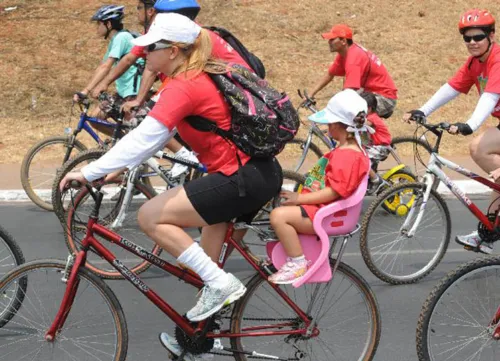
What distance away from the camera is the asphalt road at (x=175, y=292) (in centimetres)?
550

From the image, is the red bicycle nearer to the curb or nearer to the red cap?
the curb

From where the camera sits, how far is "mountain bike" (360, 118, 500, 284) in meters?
6.59

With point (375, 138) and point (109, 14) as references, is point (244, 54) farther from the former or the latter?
point (109, 14)

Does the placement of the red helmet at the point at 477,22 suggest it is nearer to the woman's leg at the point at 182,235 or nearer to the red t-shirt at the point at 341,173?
the red t-shirt at the point at 341,173

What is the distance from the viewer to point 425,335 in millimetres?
4531

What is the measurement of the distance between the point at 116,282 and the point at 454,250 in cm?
295

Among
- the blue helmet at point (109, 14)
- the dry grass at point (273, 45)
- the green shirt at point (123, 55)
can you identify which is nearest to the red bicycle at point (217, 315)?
the green shirt at point (123, 55)

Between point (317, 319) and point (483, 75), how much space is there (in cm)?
302

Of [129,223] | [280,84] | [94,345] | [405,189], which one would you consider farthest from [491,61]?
[280,84]

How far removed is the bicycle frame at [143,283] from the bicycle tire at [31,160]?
464 centimetres

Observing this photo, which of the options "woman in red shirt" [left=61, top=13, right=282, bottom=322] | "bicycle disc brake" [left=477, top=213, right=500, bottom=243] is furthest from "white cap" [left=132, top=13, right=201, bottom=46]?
"bicycle disc brake" [left=477, top=213, right=500, bottom=243]

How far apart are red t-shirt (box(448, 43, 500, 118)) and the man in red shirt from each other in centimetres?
201

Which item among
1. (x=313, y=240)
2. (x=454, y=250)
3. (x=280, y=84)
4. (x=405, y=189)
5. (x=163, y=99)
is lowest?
(x=280, y=84)

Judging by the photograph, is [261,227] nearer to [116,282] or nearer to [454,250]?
[116,282]
